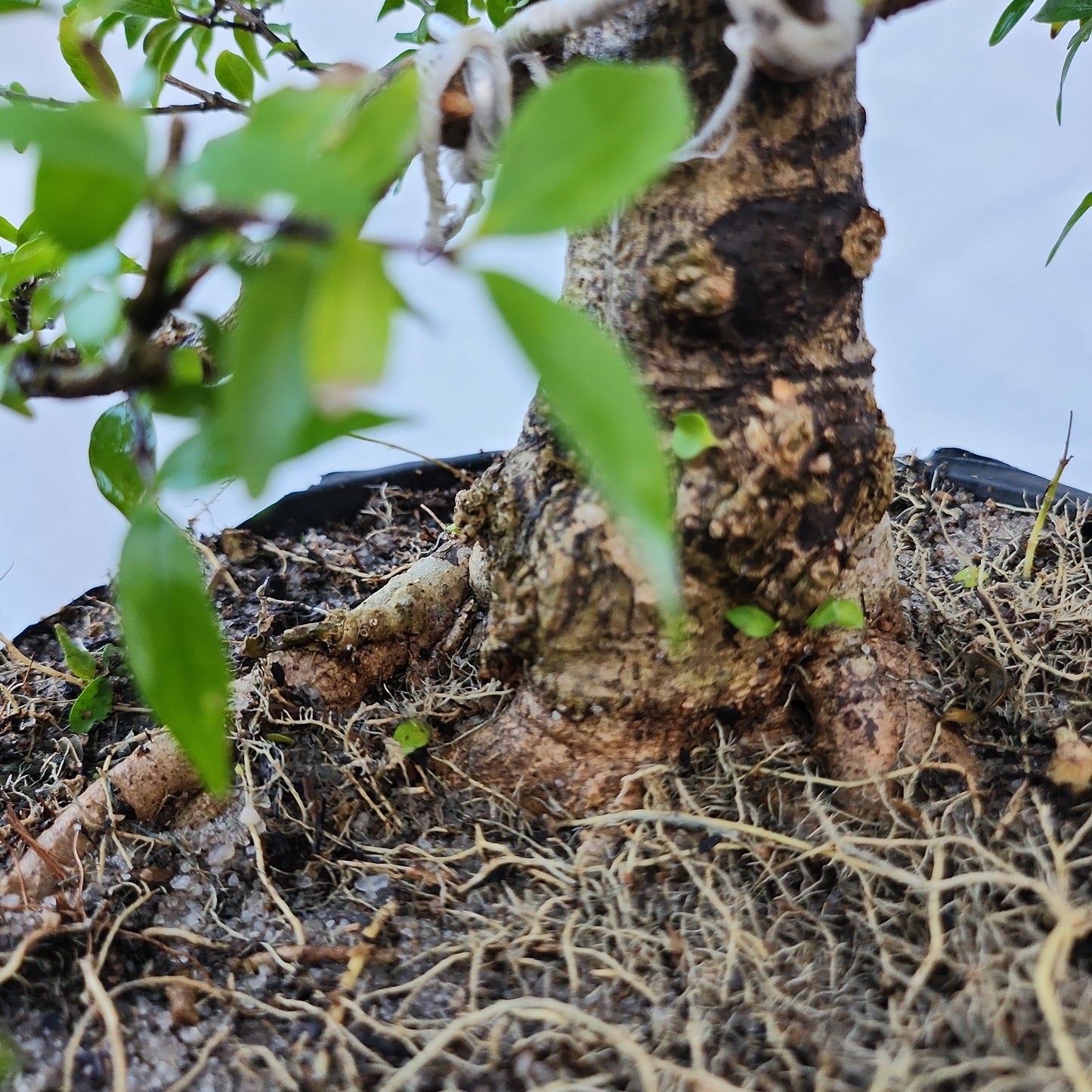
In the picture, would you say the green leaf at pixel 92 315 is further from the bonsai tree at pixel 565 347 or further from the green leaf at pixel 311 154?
the green leaf at pixel 311 154

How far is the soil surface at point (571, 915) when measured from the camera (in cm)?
40

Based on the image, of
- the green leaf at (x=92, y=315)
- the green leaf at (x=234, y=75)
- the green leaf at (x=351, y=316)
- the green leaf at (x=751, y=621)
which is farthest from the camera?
the green leaf at (x=234, y=75)

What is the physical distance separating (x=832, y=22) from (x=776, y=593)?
0.32m

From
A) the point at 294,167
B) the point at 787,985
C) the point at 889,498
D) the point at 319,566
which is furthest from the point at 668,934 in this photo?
the point at 319,566

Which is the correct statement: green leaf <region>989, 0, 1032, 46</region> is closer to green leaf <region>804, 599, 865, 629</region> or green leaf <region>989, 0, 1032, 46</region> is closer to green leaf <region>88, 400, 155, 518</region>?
green leaf <region>804, 599, 865, 629</region>

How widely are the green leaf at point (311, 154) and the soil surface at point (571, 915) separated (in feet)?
1.23

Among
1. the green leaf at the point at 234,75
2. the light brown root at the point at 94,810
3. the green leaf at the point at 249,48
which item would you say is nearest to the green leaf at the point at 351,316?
the light brown root at the point at 94,810

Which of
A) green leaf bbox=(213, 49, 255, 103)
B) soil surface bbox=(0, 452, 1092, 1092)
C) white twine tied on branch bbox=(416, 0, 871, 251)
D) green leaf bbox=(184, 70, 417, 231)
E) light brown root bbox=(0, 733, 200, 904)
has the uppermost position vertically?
green leaf bbox=(213, 49, 255, 103)

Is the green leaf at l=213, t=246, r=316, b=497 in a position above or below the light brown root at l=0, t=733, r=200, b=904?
above

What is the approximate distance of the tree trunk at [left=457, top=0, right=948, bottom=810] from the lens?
0.50 metres

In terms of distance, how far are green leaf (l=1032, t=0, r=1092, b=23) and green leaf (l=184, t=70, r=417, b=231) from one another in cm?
64

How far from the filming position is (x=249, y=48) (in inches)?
32.7

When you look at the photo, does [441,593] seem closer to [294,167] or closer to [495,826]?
[495,826]

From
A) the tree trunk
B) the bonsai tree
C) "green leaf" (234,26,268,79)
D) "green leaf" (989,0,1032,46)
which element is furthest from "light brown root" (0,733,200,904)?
"green leaf" (989,0,1032,46)
